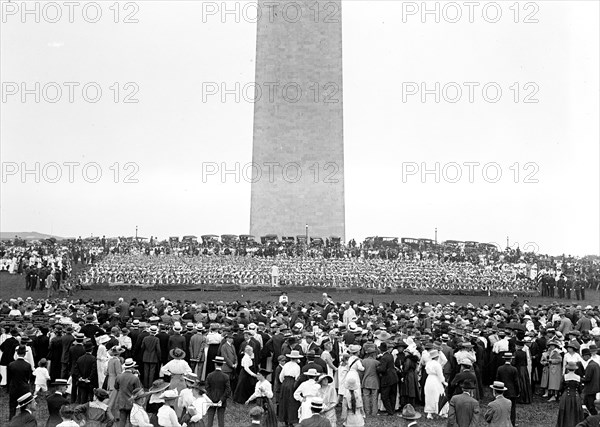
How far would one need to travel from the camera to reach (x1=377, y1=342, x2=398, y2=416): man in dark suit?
16.9 meters

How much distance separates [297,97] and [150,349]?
34.5m

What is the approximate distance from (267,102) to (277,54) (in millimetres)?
3033

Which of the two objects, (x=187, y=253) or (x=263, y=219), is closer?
(x=187, y=253)

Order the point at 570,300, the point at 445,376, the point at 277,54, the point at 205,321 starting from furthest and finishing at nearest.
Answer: the point at 277,54 → the point at 570,300 → the point at 205,321 → the point at 445,376

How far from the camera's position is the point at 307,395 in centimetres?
1306

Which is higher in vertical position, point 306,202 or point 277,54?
point 277,54

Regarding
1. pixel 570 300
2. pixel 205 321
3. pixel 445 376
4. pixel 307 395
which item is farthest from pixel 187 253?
pixel 307 395

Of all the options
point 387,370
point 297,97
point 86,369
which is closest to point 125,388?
point 86,369

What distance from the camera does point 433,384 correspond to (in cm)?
1670

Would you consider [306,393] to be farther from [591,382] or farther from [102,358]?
[591,382]

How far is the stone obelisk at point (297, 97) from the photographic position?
165 feet

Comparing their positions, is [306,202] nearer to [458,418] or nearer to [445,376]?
[445,376]

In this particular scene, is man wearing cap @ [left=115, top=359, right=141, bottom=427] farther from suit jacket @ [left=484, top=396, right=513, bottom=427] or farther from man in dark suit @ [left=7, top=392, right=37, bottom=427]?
suit jacket @ [left=484, top=396, right=513, bottom=427]

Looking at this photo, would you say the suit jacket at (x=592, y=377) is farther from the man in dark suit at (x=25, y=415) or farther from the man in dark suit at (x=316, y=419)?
the man in dark suit at (x=25, y=415)
